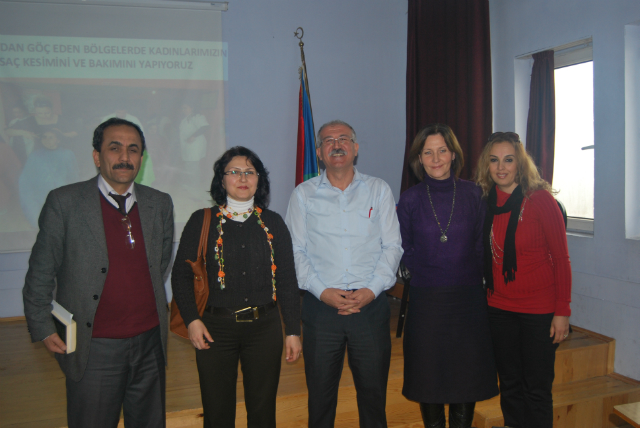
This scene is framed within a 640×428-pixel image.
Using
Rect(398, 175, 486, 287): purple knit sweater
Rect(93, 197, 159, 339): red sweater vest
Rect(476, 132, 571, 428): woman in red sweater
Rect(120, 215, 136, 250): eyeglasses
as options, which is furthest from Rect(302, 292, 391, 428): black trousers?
Rect(120, 215, 136, 250): eyeglasses

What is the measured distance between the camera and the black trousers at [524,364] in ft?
6.31

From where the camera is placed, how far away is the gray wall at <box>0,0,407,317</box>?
13.7 ft

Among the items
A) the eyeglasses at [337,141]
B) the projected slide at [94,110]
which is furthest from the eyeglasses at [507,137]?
the projected slide at [94,110]

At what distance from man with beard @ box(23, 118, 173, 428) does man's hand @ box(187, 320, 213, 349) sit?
184mm

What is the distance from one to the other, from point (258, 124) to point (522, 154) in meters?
2.74

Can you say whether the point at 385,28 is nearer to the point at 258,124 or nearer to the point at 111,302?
the point at 258,124

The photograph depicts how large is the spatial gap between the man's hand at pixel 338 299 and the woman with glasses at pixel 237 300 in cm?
15

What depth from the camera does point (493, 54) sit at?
4.03m

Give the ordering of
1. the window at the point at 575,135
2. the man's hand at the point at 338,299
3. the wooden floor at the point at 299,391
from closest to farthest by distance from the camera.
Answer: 1. the man's hand at the point at 338,299
2. the wooden floor at the point at 299,391
3. the window at the point at 575,135

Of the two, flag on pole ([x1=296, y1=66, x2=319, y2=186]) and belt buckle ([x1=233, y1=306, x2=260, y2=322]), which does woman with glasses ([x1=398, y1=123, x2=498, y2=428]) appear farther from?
flag on pole ([x1=296, y1=66, x2=319, y2=186])

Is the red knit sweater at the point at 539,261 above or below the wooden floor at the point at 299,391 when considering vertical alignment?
above

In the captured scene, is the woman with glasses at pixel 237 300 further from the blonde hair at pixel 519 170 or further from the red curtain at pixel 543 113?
the red curtain at pixel 543 113

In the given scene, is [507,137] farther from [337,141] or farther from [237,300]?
[237,300]

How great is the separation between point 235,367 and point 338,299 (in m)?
0.48
